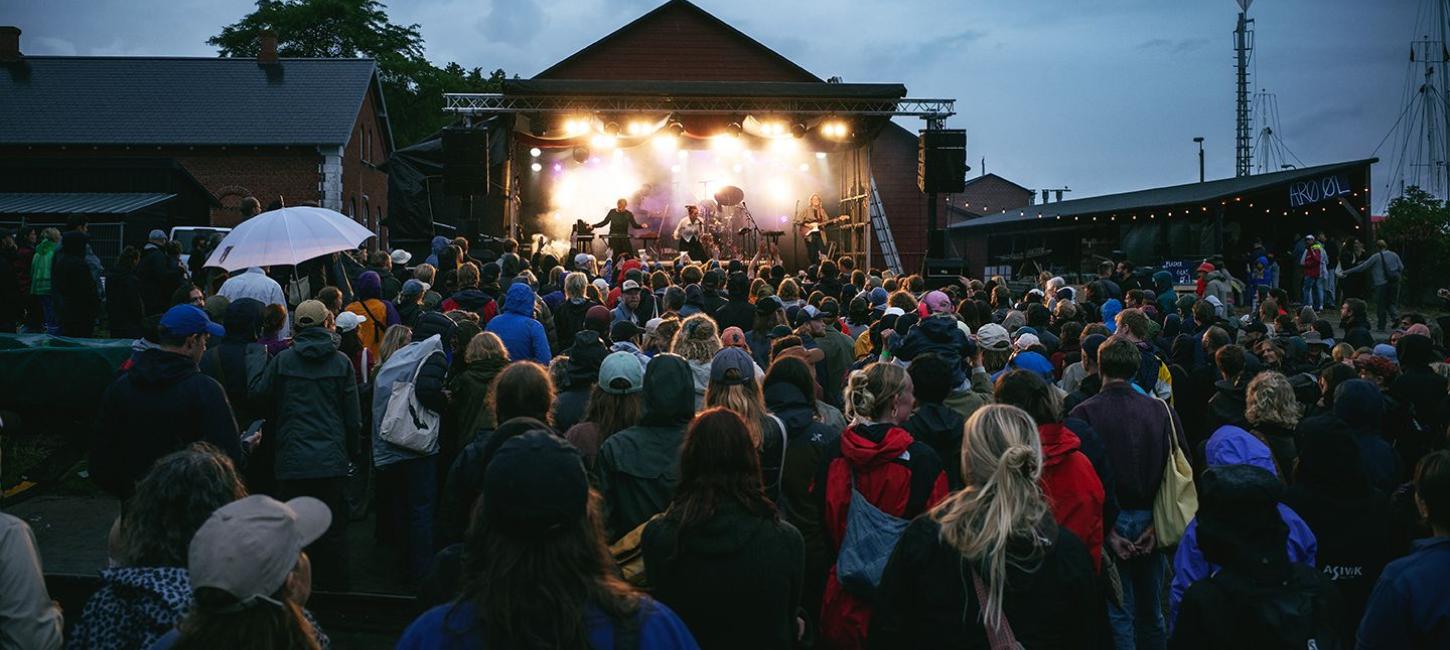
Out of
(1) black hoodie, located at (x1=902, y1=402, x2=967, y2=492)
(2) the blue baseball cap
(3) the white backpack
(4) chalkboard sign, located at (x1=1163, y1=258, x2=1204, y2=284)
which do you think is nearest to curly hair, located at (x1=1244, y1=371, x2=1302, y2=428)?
(1) black hoodie, located at (x1=902, y1=402, x2=967, y2=492)

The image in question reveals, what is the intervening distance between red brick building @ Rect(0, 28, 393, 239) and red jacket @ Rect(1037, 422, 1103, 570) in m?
32.5

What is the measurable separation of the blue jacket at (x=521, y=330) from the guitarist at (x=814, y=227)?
1552cm

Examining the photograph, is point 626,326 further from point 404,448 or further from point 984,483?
point 984,483

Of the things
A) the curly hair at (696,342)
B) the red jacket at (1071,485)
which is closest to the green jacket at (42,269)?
the curly hair at (696,342)

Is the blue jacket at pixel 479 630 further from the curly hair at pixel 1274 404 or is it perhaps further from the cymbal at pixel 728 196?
the cymbal at pixel 728 196

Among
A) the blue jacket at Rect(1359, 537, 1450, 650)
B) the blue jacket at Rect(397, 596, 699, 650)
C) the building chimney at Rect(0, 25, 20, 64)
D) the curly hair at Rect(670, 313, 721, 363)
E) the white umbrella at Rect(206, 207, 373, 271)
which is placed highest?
the building chimney at Rect(0, 25, 20, 64)

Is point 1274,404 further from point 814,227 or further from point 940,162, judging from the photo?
point 814,227

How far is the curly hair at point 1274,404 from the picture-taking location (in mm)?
4816

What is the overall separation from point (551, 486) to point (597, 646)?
12.4 inches

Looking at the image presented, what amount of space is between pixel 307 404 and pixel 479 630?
4.14 m

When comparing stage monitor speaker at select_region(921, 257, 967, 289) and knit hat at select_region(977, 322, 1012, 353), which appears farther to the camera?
stage monitor speaker at select_region(921, 257, 967, 289)

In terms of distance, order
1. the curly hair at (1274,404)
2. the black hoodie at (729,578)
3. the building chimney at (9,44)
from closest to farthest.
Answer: the black hoodie at (729,578), the curly hair at (1274,404), the building chimney at (9,44)

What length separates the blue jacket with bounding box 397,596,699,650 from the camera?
1979 mm

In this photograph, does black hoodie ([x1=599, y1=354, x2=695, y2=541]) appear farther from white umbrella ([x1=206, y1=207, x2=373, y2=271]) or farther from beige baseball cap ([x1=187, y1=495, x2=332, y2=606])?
white umbrella ([x1=206, y1=207, x2=373, y2=271])
